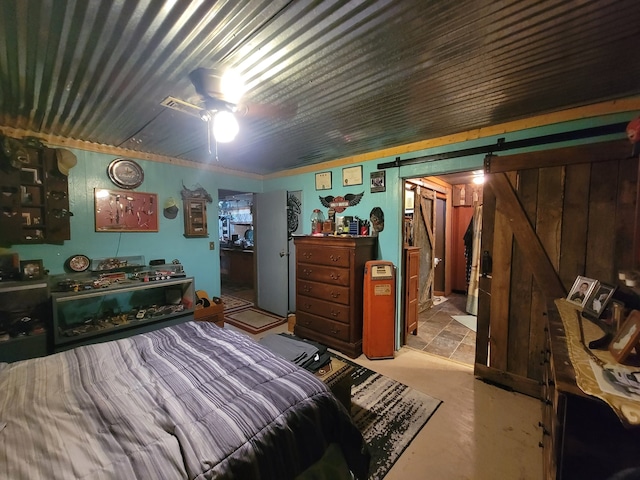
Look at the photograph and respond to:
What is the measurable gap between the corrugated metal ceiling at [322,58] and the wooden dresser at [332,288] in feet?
4.57

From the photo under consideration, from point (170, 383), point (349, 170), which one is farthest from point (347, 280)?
point (170, 383)

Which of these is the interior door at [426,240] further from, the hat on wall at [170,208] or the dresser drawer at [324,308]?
the hat on wall at [170,208]

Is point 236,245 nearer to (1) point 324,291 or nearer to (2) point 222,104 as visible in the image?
(1) point 324,291

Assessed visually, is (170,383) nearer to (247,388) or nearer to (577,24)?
(247,388)

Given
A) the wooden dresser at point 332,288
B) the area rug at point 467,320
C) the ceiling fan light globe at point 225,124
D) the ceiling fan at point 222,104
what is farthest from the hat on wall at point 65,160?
the area rug at point 467,320

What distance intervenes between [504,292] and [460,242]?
364 cm

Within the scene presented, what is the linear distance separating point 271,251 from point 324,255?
5.00 ft

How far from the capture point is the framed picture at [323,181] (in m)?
3.73

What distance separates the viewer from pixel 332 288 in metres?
3.12

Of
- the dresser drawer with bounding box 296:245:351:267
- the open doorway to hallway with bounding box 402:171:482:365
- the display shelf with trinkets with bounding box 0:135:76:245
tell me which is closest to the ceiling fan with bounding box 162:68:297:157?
the dresser drawer with bounding box 296:245:351:267

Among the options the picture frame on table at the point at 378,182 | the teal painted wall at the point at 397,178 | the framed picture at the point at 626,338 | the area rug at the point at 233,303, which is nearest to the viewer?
the framed picture at the point at 626,338

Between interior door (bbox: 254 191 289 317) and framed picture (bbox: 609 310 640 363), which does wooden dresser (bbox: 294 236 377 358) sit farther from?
framed picture (bbox: 609 310 640 363)

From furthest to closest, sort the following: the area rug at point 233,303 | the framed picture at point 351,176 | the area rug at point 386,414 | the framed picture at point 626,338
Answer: the area rug at point 233,303 → the framed picture at point 351,176 → the area rug at point 386,414 → the framed picture at point 626,338

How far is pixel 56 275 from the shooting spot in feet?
8.84
